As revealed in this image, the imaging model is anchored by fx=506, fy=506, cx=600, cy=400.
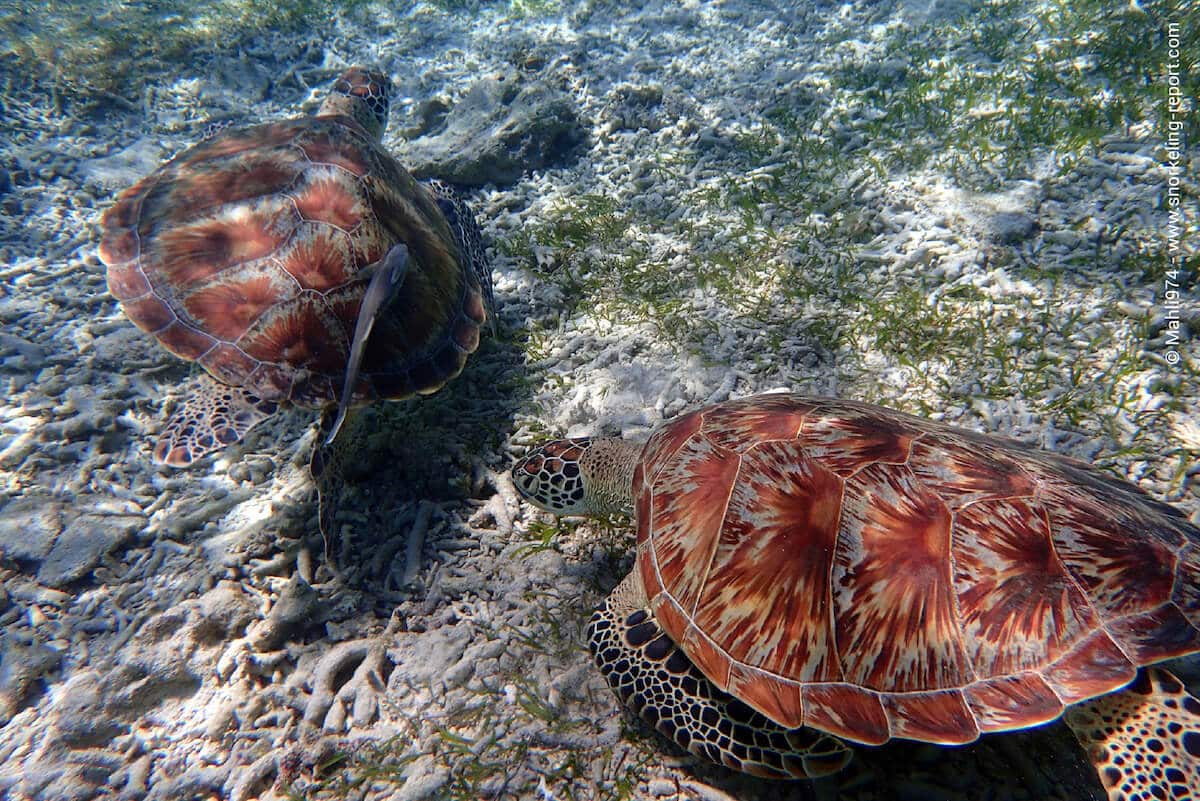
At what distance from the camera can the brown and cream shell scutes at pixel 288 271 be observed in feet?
7.93

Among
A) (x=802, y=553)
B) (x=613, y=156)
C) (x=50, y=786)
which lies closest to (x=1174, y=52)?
(x=613, y=156)

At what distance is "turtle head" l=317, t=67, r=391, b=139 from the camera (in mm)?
4219

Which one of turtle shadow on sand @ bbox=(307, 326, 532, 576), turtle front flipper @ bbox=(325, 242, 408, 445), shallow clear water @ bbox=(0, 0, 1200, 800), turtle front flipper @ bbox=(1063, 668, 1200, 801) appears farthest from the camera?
turtle shadow on sand @ bbox=(307, 326, 532, 576)

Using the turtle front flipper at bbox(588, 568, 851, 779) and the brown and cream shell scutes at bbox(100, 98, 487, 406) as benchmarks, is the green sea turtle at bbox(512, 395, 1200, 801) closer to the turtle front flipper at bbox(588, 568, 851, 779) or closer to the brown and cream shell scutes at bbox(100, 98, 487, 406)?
the turtle front flipper at bbox(588, 568, 851, 779)

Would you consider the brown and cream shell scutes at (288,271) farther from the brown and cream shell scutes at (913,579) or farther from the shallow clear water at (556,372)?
the brown and cream shell scutes at (913,579)

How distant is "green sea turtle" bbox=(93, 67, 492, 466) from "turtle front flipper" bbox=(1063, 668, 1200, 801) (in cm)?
274

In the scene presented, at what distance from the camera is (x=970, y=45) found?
488 centimetres

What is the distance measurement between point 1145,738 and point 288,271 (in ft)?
11.5

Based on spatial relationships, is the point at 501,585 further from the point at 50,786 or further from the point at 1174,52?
the point at 1174,52

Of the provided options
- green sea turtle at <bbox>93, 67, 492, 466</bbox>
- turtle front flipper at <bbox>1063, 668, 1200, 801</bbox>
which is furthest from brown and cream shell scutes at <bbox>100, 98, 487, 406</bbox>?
turtle front flipper at <bbox>1063, 668, 1200, 801</bbox>

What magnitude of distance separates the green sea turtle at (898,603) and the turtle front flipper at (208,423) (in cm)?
201

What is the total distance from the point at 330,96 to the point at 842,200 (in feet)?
14.0

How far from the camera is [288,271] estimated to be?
2447mm

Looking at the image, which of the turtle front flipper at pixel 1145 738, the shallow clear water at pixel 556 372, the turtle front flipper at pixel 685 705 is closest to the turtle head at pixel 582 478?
the shallow clear water at pixel 556 372
